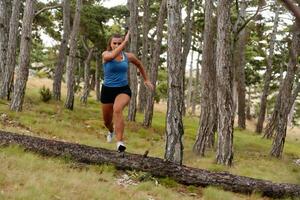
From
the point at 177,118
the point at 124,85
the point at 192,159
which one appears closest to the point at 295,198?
the point at 177,118

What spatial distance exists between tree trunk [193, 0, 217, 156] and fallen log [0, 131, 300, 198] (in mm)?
6035

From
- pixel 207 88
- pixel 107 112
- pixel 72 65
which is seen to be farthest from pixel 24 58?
pixel 107 112

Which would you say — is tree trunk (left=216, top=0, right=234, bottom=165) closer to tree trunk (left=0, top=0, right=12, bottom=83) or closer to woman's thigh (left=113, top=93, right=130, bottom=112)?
woman's thigh (left=113, top=93, right=130, bottom=112)

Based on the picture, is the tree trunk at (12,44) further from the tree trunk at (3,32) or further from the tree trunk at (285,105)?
the tree trunk at (285,105)

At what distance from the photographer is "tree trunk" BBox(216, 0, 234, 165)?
1155 centimetres

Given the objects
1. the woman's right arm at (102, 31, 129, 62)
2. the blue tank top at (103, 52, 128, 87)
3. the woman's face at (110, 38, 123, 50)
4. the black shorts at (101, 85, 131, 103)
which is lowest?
the black shorts at (101, 85, 131, 103)

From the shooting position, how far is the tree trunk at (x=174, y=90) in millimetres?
7957

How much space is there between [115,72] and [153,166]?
1698mm

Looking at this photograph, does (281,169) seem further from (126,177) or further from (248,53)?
(248,53)

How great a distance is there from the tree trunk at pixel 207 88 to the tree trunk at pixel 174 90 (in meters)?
5.86

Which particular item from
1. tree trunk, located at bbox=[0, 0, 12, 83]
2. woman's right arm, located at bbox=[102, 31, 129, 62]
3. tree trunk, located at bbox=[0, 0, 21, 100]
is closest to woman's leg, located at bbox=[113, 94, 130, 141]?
woman's right arm, located at bbox=[102, 31, 129, 62]

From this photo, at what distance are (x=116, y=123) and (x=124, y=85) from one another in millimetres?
663

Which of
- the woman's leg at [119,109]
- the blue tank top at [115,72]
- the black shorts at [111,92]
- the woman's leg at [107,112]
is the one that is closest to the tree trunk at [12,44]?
the woman's leg at [107,112]

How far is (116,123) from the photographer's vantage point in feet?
25.8
